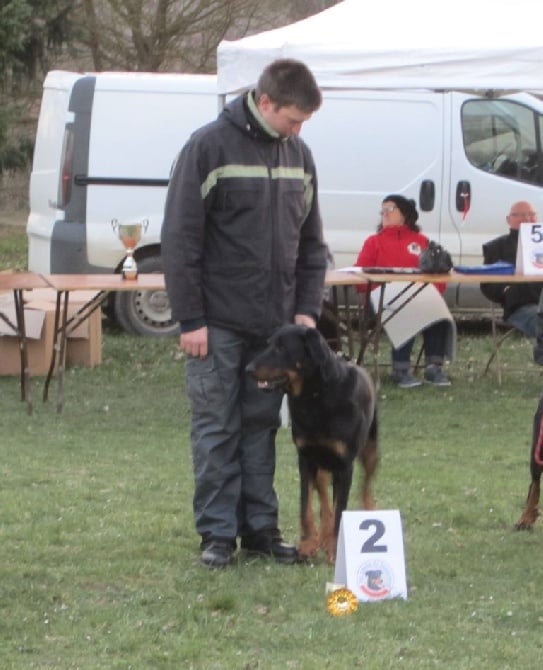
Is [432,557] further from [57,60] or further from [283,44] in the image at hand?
[57,60]

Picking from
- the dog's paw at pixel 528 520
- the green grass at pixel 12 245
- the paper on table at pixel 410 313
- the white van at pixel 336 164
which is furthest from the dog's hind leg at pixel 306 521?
the green grass at pixel 12 245

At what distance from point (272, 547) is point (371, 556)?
0.70m

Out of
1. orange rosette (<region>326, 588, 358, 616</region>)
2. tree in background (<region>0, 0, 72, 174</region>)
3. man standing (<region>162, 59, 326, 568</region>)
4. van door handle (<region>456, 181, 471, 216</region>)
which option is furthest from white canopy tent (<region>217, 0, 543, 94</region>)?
tree in background (<region>0, 0, 72, 174</region>)

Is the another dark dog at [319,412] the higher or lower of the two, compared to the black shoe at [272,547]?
higher

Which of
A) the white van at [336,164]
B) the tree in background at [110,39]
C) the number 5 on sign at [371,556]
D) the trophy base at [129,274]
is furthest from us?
the tree in background at [110,39]

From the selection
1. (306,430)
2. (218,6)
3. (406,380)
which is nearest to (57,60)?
(218,6)

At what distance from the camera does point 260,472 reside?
5.51 metres

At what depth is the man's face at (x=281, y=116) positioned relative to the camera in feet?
16.8

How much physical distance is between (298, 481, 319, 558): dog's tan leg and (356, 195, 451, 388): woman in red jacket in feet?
16.6

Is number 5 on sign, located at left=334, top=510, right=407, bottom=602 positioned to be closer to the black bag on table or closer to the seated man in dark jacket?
the black bag on table

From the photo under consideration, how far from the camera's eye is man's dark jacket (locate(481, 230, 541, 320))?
10.6m

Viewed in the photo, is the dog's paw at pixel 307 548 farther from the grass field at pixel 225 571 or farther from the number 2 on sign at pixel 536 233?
the number 2 on sign at pixel 536 233

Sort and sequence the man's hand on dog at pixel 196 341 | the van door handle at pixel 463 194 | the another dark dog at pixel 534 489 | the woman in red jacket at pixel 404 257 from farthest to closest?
the van door handle at pixel 463 194 < the woman in red jacket at pixel 404 257 < the another dark dog at pixel 534 489 < the man's hand on dog at pixel 196 341

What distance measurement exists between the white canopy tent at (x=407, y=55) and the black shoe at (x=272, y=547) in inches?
159
